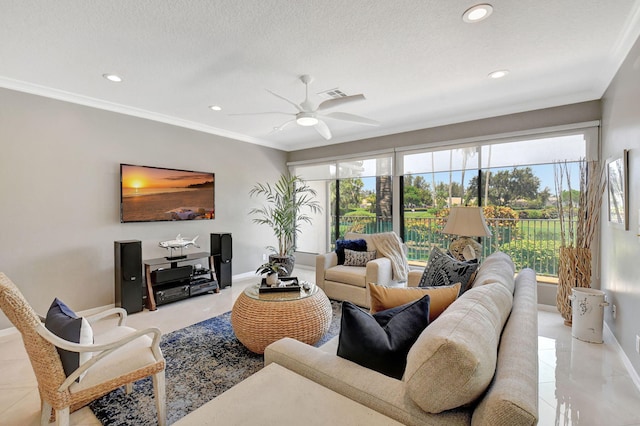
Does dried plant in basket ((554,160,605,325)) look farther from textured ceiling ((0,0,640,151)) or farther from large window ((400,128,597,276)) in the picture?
textured ceiling ((0,0,640,151))

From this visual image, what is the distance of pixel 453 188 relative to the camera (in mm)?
4355

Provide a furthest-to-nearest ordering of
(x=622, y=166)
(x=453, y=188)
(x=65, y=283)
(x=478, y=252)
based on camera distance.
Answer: (x=453, y=188) < (x=65, y=283) < (x=478, y=252) < (x=622, y=166)

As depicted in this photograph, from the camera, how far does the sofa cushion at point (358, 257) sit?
407cm

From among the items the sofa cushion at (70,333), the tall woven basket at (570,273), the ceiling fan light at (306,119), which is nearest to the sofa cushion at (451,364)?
the sofa cushion at (70,333)

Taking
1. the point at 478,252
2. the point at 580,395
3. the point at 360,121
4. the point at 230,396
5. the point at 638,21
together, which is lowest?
the point at 580,395

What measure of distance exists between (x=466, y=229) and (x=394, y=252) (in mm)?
1257

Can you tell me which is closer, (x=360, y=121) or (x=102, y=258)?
(x=360, y=121)

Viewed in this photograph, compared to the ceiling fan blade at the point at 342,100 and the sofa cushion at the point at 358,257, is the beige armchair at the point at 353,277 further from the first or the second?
the ceiling fan blade at the point at 342,100

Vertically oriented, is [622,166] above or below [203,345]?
above

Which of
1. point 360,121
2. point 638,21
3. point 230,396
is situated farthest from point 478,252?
point 230,396

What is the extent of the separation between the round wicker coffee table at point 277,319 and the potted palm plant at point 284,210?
8.21ft

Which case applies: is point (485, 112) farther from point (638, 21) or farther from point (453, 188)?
point (638, 21)

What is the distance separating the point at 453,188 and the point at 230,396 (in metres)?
4.13

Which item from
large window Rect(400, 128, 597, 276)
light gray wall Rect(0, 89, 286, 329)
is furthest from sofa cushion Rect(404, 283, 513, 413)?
light gray wall Rect(0, 89, 286, 329)
